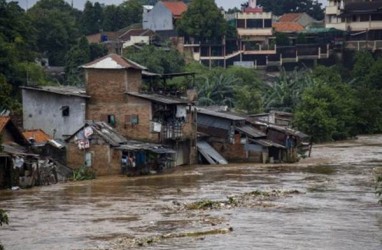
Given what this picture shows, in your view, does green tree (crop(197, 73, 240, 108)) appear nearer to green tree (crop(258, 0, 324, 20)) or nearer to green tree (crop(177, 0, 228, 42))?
green tree (crop(177, 0, 228, 42))

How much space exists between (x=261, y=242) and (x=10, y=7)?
33124 millimetres

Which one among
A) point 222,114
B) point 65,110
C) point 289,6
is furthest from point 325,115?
point 289,6

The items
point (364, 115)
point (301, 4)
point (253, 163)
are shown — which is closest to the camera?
point (253, 163)

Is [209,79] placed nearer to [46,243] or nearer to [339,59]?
[339,59]

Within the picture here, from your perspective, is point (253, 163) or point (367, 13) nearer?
point (253, 163)

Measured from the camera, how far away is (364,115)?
2334 inches

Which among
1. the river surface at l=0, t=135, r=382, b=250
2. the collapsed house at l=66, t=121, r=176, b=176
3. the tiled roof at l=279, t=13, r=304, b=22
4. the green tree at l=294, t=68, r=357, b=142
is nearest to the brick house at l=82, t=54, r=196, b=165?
the river surface at l=0, t=135, r=382, b=250

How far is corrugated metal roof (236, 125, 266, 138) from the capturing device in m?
42.8

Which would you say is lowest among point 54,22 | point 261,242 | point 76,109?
point 261,242

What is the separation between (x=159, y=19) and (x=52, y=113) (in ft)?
138

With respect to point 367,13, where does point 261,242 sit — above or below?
below

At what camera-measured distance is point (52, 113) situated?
39500 mm

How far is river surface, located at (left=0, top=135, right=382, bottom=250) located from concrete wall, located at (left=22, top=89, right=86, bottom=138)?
4.13 metres

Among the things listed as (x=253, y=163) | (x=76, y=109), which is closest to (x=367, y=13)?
(x=253, y=163)
